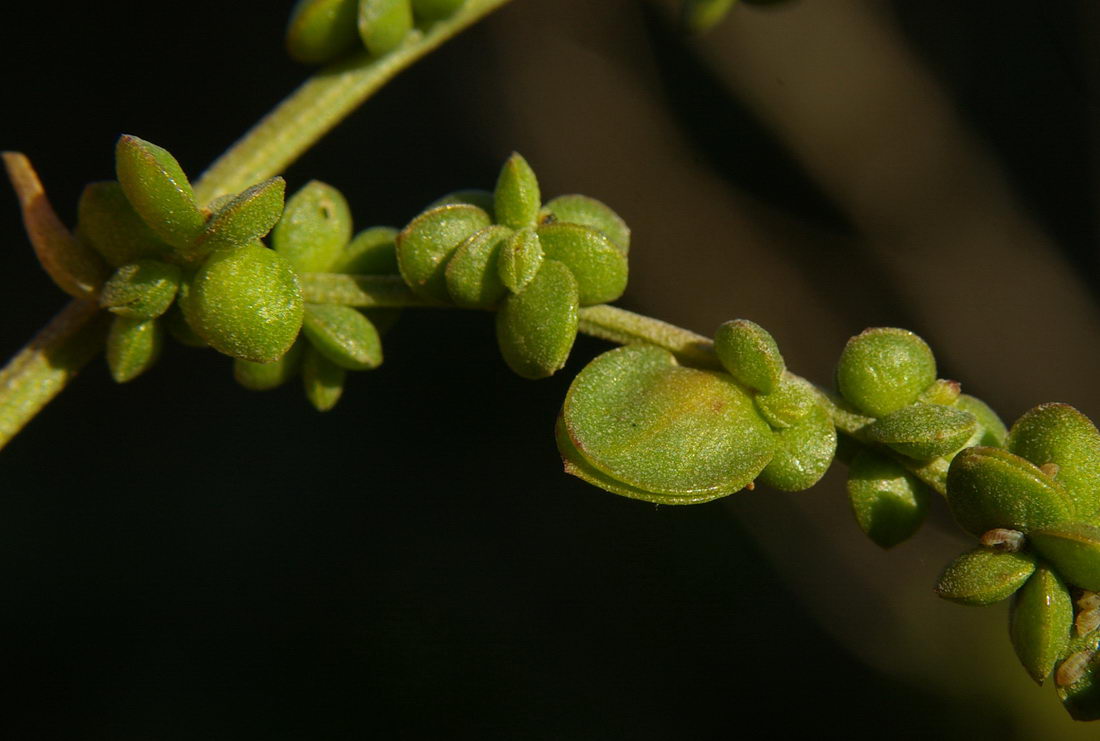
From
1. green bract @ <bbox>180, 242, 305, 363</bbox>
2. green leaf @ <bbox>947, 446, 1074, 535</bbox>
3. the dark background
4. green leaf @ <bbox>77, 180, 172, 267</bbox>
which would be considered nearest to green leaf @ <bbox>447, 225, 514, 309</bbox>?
green bract @ <bbox>180, 242, 305, 363</bbox>

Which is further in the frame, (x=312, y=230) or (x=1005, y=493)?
(x=312, y=230)

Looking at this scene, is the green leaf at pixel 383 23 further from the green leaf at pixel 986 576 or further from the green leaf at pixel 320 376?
the green leaf at pixel 986 576

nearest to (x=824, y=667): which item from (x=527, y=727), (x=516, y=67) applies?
(x=527, y=727)

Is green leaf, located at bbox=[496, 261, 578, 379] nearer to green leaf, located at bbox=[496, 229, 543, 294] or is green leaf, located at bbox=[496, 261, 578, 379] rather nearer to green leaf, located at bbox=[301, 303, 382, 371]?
green leaf, located at bbox=[496, 229, 543, 294]

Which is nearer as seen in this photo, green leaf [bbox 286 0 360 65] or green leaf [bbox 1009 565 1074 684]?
green leaf [bbox 1009 565 1074 684]

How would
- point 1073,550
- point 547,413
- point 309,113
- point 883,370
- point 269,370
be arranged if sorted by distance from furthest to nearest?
point 547,413, point 309,113, point 269,370, point 883,370, point 1073,550

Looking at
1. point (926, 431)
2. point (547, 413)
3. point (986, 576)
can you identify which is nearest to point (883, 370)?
point (926, 431)

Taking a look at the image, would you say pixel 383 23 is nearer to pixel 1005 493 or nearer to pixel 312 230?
pixel 312 230

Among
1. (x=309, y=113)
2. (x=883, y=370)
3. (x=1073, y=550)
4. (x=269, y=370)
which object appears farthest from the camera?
(x=309, y=113)
